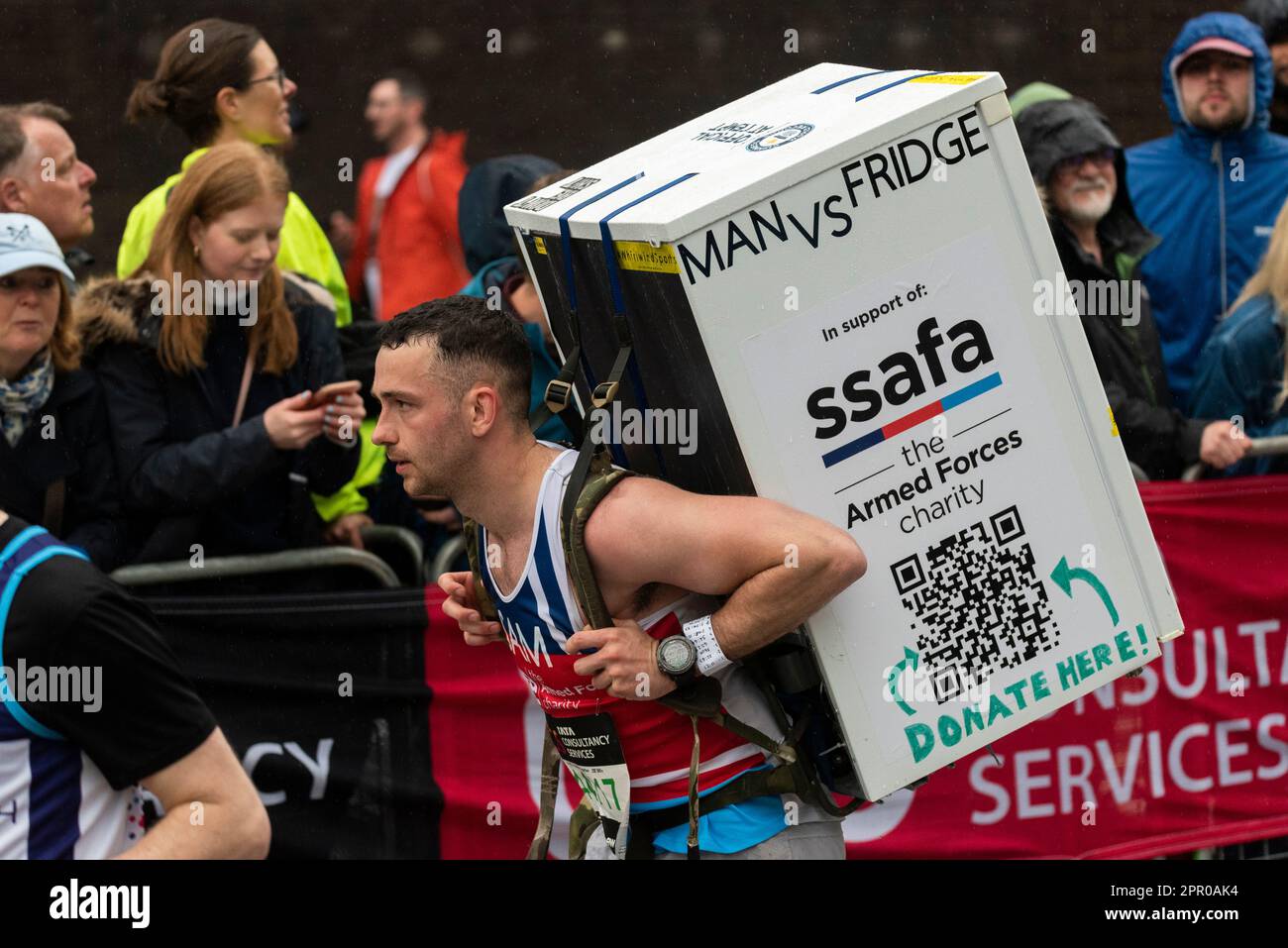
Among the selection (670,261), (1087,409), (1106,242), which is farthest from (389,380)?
(1106,242)

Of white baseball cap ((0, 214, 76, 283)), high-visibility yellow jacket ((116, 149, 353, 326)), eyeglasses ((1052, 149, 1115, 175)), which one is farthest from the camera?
eyeglasses ((1052, 149, 1115, 175))

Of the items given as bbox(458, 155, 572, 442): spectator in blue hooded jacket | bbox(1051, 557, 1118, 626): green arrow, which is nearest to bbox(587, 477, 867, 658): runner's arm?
bbox(1051, 557, 1118, 626): green arrow

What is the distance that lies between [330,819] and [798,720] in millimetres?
2336

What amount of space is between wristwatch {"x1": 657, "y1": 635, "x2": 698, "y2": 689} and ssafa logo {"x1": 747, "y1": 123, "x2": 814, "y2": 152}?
975mm

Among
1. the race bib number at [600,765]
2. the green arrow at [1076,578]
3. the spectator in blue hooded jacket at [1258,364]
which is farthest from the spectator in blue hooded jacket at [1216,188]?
the race bib number at [600,765]

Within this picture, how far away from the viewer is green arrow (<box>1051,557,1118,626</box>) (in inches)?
135

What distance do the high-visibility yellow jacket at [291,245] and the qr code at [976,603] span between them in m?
3.07

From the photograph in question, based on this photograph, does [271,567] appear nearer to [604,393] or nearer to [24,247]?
[24,247]

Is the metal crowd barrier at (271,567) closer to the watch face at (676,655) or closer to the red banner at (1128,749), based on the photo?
the red banner at (1128,749)

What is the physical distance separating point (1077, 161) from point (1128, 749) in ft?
7.53

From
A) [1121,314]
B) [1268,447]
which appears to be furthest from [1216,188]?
[1268,447]

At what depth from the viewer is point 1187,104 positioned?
694 centimetres

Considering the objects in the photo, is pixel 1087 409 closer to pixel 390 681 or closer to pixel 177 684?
pixel 177 684

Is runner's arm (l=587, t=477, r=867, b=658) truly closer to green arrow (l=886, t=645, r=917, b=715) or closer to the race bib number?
green arrow (l=886, t=645, r=917, b=715)
